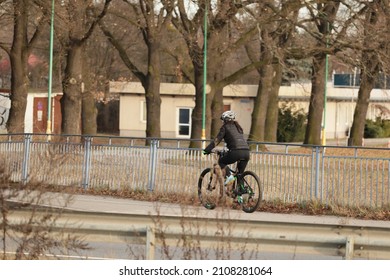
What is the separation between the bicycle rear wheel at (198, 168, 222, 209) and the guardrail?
311 inches

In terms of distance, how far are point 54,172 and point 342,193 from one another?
9020 millimetres

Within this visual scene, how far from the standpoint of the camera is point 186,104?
70.6 metres

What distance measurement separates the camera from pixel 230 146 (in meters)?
17.4

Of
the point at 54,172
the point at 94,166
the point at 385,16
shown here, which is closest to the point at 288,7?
the point at 385,16

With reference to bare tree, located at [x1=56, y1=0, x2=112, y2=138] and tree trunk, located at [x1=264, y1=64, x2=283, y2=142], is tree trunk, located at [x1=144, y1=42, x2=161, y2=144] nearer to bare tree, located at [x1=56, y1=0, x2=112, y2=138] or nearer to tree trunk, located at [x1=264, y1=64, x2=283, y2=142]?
bare tree, located at [x1=56, y1=0, x2=112, y2=138]

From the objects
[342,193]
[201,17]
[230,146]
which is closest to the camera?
[230,146]

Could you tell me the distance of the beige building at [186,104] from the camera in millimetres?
68969

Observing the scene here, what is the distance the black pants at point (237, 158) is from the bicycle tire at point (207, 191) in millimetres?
525

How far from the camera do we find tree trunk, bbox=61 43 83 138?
30156 mm

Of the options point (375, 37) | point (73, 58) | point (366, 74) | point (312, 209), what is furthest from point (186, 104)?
point (312, 209)

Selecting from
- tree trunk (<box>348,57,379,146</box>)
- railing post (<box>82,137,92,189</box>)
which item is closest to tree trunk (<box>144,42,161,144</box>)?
tree trunk (<box>348,57,379,146</box>)

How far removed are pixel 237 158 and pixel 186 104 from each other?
53291 millimetres
